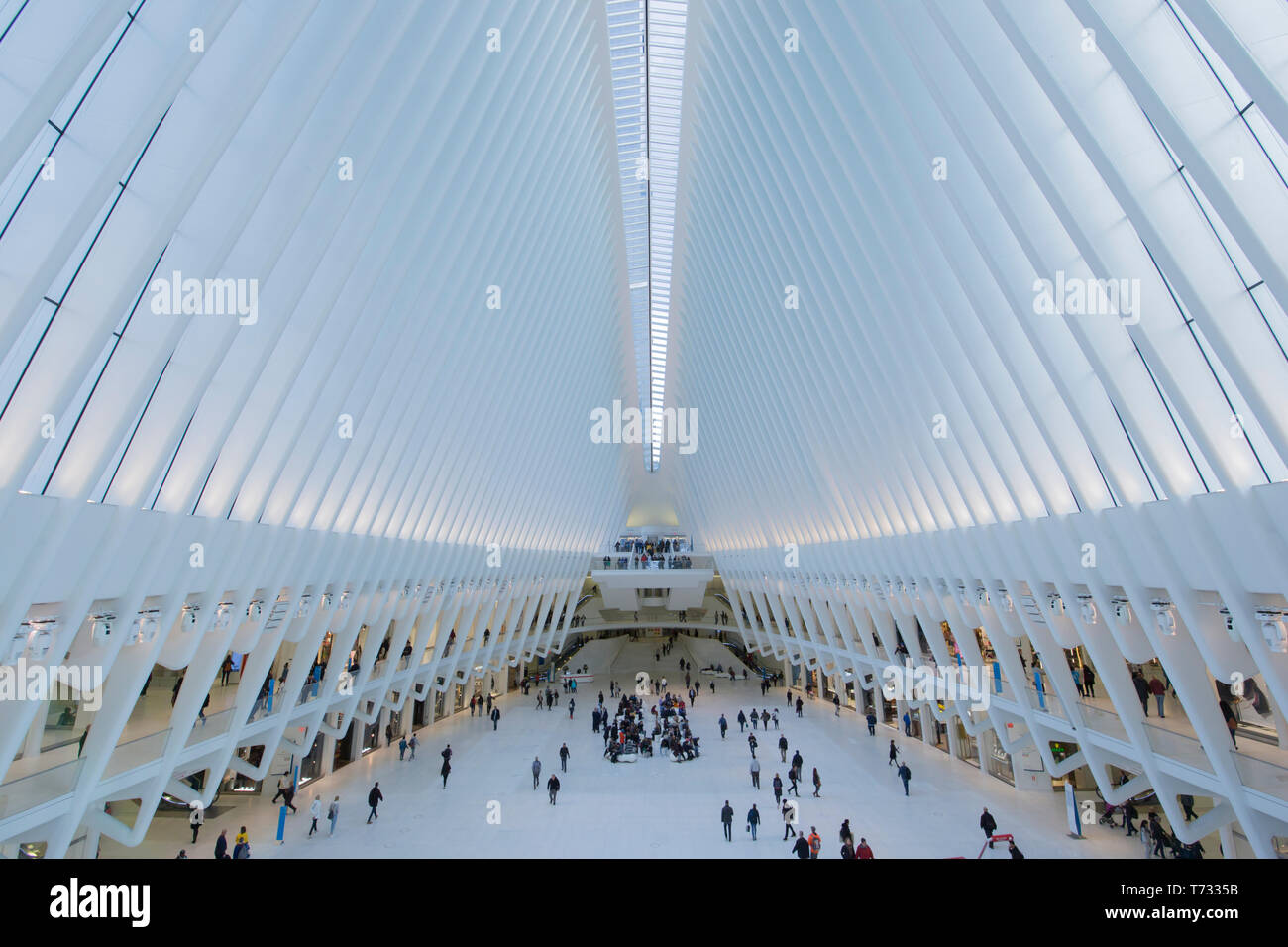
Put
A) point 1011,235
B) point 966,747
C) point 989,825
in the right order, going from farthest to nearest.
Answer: point 966,747
point 989,825
point 1011,235

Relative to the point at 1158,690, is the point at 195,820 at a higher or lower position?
lower

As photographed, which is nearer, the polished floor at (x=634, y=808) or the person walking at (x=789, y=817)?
the polished floor at (x=634, y=808)

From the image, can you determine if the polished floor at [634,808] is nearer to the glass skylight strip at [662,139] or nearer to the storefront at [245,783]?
the storefront at [245,783]

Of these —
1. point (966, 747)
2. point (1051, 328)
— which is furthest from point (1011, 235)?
point (966, 747)

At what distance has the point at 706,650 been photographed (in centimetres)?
4484

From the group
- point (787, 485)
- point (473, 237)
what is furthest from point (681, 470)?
point (473, 237)

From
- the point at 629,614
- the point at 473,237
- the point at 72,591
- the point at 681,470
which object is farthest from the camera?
the point at 629,614

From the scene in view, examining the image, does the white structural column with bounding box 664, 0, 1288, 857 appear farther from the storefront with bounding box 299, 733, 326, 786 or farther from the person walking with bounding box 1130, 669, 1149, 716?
the storefront with bounding box 299, 733, 326, 786

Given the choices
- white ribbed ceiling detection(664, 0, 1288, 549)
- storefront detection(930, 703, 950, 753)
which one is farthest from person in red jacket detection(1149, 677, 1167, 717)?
storefront detection(930, 703, 950, 753)

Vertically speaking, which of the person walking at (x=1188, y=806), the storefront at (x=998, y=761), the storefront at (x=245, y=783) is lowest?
the storefront at (x=245, y=783)

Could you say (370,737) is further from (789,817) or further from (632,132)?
(632,132)

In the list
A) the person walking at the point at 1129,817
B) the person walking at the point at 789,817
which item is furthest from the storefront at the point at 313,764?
the person walking at the point at 1129,817
